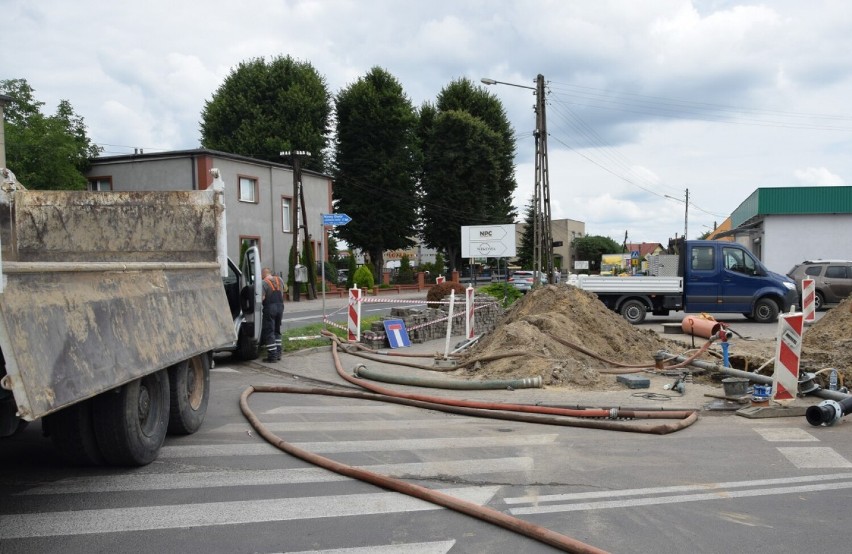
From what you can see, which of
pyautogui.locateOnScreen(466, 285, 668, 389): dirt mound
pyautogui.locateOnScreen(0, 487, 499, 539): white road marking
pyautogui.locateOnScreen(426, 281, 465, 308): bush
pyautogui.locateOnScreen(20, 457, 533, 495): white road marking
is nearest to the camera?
pyautogui.locateOnScreen(0, 487, 499, 539): white road marking

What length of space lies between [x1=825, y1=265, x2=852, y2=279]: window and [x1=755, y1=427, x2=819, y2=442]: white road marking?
68.0ft

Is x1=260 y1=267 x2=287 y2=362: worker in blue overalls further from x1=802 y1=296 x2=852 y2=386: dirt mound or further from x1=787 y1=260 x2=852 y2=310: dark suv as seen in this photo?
x1=787 y1=260 x2=852 y2=310: dark suv

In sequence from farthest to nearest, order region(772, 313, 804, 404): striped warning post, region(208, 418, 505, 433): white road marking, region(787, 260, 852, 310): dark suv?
region(787, 260, 852, 310): dark suv
region(772, 313, 804, 404): striped warning post
region(208, 418, 505, 433): white road marking

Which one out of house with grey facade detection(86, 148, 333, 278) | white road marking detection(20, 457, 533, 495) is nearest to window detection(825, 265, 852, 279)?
house with grey facade detection(86, 148, 333, 278)

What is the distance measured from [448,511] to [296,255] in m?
34.5

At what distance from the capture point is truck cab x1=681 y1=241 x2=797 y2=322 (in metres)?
21.3

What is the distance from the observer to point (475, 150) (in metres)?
55.9

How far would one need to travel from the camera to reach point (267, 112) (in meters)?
50.2

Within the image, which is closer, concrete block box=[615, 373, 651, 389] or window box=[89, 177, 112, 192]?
concrete block box=[615, 373, 651, 389]

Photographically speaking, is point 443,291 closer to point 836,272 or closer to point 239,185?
point 836,272

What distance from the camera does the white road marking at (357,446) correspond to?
6719mm

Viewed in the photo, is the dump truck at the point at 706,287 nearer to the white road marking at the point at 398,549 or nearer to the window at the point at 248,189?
the white road marking at the point at 398,549

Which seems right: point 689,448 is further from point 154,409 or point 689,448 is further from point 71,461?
point 71,461

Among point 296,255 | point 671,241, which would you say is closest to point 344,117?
point 296,255
